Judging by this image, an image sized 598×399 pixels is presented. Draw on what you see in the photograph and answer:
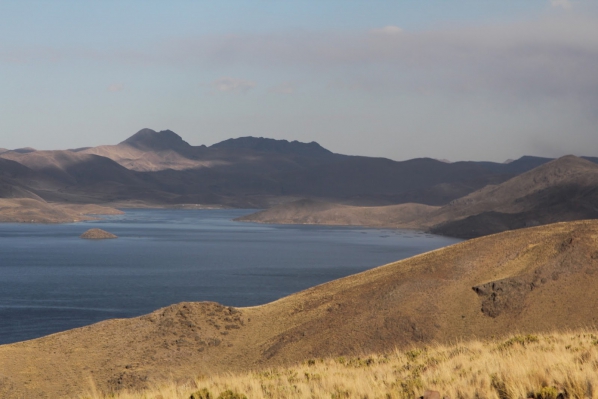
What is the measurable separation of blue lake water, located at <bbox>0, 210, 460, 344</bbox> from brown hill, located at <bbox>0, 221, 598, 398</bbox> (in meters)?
16.1

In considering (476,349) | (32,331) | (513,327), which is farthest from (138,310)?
(476,349)

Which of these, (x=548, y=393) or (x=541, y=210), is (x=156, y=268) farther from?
(x=541, y=210)

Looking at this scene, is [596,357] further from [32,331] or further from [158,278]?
[158,278]

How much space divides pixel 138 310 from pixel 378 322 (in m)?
33.9

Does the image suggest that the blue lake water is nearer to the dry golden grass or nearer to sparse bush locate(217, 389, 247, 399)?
the dry golden grass

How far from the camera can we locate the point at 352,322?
36.3 metres

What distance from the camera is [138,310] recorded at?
6341cm

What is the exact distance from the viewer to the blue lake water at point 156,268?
65062 mm

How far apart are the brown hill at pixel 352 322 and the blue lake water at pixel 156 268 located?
52.8ft

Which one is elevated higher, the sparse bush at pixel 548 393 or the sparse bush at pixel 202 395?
the sparse bush at pixel 548 393

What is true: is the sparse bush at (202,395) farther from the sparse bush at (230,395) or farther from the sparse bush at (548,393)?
the sparse bush at (548,393)

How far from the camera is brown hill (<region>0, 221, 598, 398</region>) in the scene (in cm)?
3303

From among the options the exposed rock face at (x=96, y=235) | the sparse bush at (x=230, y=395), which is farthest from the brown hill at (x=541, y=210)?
the sparse bush at (x=230, y=395)

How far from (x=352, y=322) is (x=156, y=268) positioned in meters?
70.0
